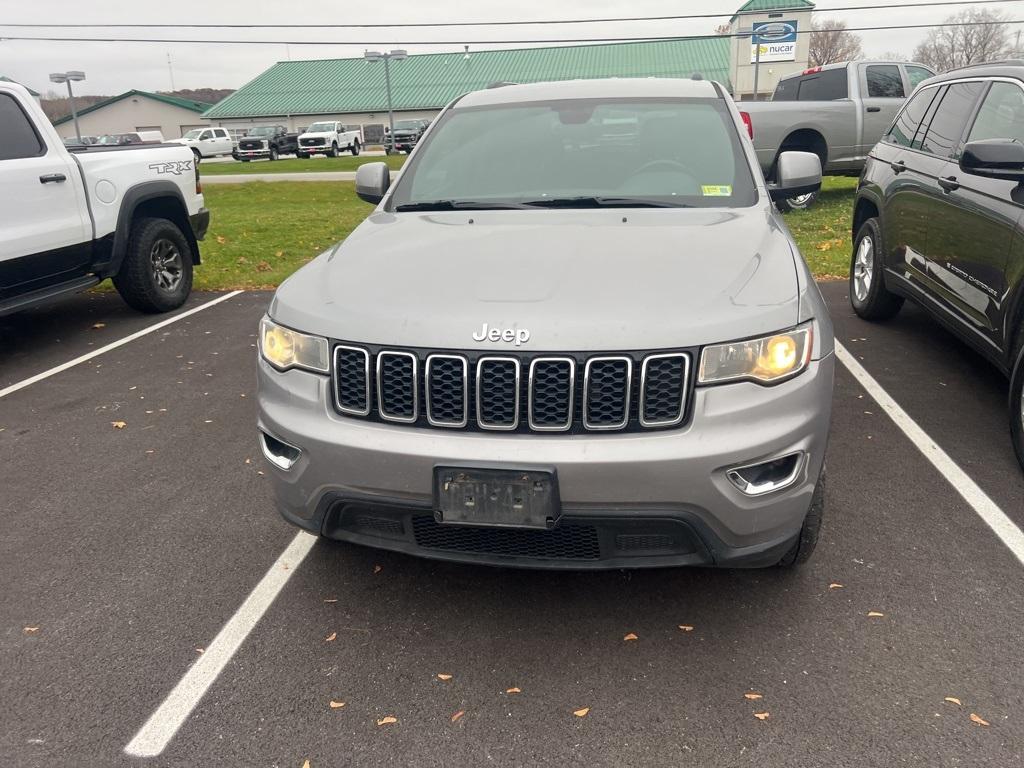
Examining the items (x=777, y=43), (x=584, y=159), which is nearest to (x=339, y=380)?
(x=584, y=159)

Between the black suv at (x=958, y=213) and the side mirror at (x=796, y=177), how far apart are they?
67 cm

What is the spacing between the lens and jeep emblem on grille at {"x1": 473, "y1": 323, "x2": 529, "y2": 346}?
7.82ft

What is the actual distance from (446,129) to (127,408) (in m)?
2.70

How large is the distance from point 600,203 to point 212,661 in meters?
2.32

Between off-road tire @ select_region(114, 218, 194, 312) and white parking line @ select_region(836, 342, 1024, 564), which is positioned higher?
off-road tire @ select_region(114, 218, 194, 312)

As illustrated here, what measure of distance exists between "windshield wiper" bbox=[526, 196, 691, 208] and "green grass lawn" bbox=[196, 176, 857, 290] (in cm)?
543

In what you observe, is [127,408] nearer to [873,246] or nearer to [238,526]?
[238,526]

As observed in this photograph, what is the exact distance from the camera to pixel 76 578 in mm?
3201

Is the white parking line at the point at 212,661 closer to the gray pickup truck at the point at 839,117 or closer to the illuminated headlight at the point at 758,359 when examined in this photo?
the illuminated headlight at the point at 758,359

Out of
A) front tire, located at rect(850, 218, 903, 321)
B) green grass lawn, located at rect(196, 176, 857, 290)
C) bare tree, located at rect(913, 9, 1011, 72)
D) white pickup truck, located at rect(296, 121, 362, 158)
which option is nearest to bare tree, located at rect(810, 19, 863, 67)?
bare tree, located at rect(913, 9, 1011, 72)

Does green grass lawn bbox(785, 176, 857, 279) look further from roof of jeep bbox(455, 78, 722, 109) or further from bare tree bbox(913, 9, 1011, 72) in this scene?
bare tree bbox(913, 9, 1011, 72)

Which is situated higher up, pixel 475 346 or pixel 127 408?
pixel 475 346

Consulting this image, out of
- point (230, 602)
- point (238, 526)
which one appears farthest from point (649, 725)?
point (238, 526)

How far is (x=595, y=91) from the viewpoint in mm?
4191
